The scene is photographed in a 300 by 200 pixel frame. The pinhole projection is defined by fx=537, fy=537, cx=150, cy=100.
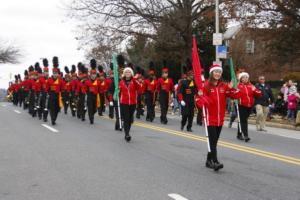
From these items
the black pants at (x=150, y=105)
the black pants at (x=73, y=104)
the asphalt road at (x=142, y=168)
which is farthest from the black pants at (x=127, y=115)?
the black pants at (x=73, y=104)

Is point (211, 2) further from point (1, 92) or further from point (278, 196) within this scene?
point (1, 92)

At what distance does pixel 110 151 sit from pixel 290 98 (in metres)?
9.92

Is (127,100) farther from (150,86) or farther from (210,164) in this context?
(150,86)

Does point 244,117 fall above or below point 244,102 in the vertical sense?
below

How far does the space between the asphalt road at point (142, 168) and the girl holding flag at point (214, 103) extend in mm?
418

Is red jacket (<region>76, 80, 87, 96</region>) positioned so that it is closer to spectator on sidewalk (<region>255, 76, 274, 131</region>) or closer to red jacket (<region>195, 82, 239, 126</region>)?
spectator on sidewalk (<region>255, 76, 274, 131</region>)

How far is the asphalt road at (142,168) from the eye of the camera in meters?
7.33

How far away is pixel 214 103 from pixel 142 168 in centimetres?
166

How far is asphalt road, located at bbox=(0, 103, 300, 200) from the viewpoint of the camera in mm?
7332

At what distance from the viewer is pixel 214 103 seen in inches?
353

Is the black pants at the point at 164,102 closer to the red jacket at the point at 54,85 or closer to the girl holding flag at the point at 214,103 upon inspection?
the red jacket at the point at 54,85

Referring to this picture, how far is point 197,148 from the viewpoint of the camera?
39.1ft

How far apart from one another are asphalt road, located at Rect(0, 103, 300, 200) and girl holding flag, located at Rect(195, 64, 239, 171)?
1.37ft

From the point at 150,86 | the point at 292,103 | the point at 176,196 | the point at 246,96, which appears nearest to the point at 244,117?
the point at 246,96
